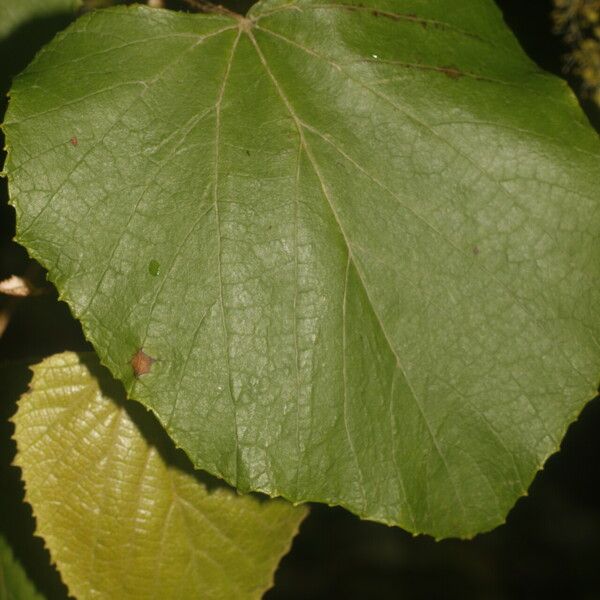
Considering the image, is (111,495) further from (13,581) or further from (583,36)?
(583,36)

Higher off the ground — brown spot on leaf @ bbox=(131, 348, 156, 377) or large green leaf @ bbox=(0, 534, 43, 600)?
brown spot on leaf @ bbox=(131, 348, 156, 377)

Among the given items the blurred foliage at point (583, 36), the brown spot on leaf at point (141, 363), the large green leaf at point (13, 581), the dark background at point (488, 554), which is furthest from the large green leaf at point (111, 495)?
the dark background at point (488, 554)

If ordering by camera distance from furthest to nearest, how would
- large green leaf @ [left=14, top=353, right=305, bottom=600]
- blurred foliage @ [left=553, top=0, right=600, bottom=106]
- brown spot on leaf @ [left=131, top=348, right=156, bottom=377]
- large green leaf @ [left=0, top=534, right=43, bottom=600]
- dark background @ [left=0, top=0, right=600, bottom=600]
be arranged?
1. dark background @ [left=0, top=0, right=600, bottom=600]
2. blurred foliage @ [left=553, top=0, right=600, bottom=106]
3. large green leaf @ [left=0, top=534, right=43, bottom=600]
4. large green leaf @ [left=14, top=353, right=305, bottom=600]
5. brown spot on leaf @ [left=131, top=348, right=156, bottom=377]

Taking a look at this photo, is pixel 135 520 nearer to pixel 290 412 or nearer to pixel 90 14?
pixel 290 412

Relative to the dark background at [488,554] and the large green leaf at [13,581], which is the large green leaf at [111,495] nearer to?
the large green leaf at [13,581]

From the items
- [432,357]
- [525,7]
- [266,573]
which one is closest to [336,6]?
[432,357]

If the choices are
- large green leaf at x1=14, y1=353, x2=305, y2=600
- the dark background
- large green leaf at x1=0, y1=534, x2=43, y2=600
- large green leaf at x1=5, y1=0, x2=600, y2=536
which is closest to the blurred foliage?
large green leaf at x1=5, y1=0, x2=600, y2=536

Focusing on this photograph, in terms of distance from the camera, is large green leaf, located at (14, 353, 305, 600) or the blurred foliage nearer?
large green leaf, located at (14, 353, 305, 600)

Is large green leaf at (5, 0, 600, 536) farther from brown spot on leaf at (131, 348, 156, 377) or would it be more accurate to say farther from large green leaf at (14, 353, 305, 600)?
large green leaf at (14, 353, 305, 600)

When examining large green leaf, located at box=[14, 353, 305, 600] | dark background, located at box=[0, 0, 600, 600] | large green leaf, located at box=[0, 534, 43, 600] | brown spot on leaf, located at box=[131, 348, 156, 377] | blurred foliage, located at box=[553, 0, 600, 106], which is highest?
blurred foliage, located at box=[553, 0, 600, 106]
